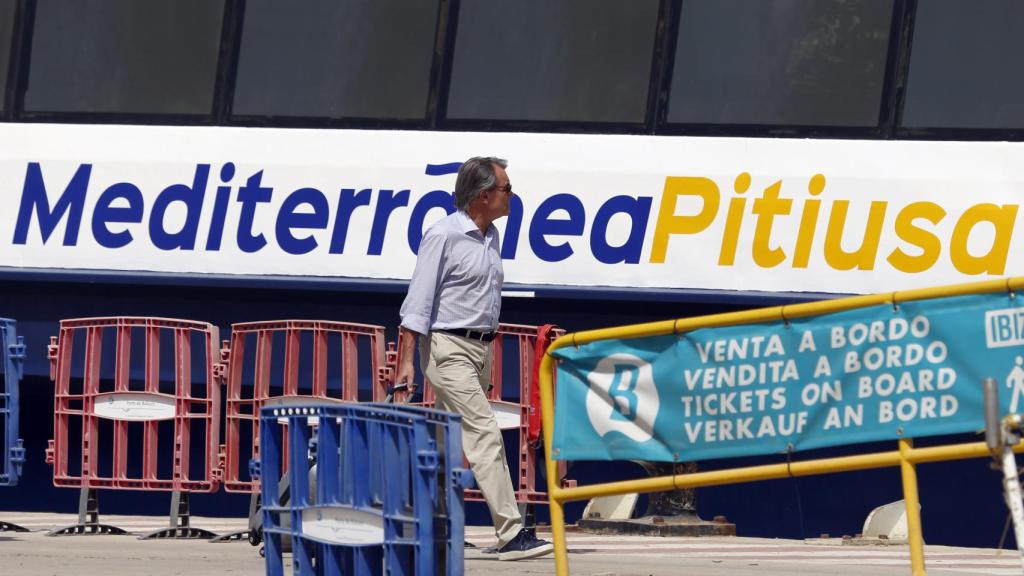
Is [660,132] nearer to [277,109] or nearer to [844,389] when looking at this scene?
[277,109]

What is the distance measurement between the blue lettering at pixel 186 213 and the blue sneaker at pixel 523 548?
13.5 feet

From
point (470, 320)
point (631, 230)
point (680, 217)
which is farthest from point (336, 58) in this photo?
point (470, 320)

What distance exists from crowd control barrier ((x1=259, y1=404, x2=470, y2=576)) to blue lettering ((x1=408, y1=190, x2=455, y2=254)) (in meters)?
5.15

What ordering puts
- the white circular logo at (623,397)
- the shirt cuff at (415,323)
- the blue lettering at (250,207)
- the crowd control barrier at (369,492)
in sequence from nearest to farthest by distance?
the crowd control barrier at (369,492) < the white circular logo at (623,397) < the shirt cuff at (415,323) < the blue lettering at (250,207)

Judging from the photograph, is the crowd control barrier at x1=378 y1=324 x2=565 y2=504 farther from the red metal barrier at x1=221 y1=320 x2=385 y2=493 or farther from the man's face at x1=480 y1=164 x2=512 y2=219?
the man's face at x1=480 y1=164 x2=512 y2=219

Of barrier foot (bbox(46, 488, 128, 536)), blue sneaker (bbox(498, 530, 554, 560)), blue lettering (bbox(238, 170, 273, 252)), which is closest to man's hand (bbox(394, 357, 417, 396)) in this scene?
blue sneaker (bbox(498, 530, 554, 560))

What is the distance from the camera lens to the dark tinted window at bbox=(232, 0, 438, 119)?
12461 mm

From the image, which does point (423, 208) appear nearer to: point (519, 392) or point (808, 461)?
point (519, 392)

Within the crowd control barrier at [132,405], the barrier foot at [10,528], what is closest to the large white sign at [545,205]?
the crowd control barrier at [132,405]

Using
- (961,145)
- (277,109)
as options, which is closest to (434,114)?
(277,109)

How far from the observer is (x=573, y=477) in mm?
12156

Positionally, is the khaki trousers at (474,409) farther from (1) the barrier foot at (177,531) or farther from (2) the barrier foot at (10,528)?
(2) the barrier foot at (10,528)

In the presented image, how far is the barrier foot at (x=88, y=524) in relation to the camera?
→ 11.1 meters

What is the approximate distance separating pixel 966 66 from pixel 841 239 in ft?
4.10
